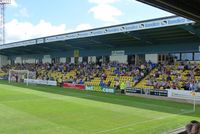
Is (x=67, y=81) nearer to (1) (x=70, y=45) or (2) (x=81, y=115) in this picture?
(1) (x=70, y=45)

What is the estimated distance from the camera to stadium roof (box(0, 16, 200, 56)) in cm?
3296

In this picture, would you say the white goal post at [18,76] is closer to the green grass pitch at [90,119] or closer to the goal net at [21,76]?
the goal net at [21,76]

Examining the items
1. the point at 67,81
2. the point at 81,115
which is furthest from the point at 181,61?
the point at 81,115

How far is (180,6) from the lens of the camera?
11359 mm

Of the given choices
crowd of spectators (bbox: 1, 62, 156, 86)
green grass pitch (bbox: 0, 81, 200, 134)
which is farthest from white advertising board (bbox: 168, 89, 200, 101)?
crowd of spectators (bbox: 1, 62, 156, 86)

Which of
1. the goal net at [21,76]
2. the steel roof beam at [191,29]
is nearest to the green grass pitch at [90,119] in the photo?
the steel roof beam at [191,29]

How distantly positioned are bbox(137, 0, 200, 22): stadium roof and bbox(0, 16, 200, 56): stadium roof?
1520cm

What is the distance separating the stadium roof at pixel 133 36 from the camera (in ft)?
108

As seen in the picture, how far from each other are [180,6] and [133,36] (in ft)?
93.0

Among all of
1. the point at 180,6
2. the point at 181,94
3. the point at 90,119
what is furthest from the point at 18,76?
the point at 180,6

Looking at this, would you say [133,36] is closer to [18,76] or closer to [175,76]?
[175,76]

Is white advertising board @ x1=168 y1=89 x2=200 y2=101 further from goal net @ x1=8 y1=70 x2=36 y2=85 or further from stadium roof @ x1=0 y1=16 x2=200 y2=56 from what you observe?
goal net @ x1=8 y1=70 x2=36 y2=85

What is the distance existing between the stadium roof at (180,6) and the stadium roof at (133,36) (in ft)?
49.9

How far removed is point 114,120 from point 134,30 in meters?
19.2
